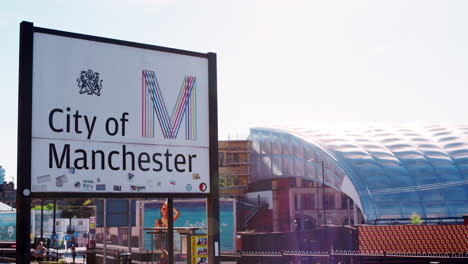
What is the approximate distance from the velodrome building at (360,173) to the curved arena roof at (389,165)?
0.14 meters

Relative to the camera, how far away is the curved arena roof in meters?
86.6

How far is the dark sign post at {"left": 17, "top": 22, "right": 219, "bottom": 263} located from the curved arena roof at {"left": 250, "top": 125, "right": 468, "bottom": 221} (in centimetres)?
7037

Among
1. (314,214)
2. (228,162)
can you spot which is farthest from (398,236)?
(228,162)

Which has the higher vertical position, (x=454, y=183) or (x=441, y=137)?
(x=441, y=137)

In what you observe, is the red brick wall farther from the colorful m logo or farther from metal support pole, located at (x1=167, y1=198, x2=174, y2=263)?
the colorful m logo

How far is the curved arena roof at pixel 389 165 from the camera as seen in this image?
8656 centimetres

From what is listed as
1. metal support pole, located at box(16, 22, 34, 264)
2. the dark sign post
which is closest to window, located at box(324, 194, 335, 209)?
the dark sign post

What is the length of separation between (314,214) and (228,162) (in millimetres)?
22193

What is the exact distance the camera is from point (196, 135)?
1370cm

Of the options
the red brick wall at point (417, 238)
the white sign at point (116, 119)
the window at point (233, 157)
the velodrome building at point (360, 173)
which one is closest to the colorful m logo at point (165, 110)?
the white sign at point (116, 119)

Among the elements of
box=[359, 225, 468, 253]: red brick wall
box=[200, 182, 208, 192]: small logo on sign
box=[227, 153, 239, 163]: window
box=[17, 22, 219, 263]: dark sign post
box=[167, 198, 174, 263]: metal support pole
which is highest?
box=[227, 153, 239, 163]: window

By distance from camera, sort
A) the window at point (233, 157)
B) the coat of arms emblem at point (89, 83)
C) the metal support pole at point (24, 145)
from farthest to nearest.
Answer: the window at point (233, 157) → the coat of arms emblem at point (89, 83) → the metal support pole at point (24, 145)

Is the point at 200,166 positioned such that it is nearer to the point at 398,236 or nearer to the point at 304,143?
the point at 398,236

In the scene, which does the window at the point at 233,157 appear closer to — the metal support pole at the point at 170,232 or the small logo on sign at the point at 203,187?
the metal support pole at the point at 170,232
